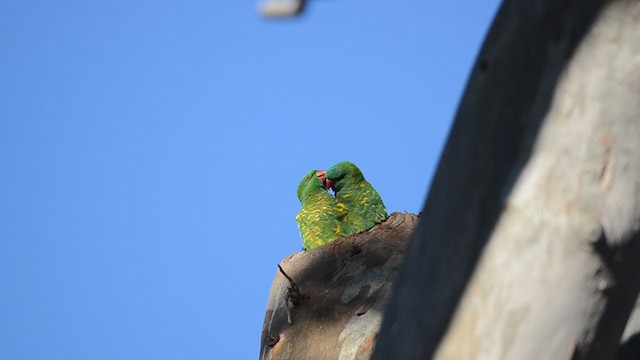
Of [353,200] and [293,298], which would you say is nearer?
[293,298]

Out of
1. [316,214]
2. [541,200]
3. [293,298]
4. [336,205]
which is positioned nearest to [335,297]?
[293,298]

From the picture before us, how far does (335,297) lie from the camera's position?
14.6 ft

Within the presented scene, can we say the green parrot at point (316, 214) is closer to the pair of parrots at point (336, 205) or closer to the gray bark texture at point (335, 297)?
the pair of parrots at point (336, 205)

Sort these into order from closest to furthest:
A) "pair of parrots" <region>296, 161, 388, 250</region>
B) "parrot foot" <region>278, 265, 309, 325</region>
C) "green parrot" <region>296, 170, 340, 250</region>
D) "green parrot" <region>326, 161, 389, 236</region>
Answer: "parrot foot" <region>278, 265, 309, 325</region> < "green parrot" <region>296, 170, 340, 250</region> < "pair of parrots" <region>296, 161, 388, 250</region> < "green parrot" <region>326, 161, 389, 236</region>

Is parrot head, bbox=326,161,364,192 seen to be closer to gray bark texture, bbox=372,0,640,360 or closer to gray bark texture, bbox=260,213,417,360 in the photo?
gray bark texture, bbox=260,213,417,360

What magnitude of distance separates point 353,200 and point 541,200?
218 inches

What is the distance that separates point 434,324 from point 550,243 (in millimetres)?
315

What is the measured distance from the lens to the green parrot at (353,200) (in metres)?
6.87

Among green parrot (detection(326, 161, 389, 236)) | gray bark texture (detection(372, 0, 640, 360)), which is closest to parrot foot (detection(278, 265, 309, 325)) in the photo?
green parrot (detection(326, 161, 389, 236))

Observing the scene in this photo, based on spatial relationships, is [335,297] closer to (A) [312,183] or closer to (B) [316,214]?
(B) [316,214]

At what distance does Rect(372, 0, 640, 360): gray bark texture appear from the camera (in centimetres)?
167

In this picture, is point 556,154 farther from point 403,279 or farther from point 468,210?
point 403,279

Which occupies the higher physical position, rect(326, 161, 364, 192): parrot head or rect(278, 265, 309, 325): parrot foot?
rect(326, 161, 364, 192): parrot head

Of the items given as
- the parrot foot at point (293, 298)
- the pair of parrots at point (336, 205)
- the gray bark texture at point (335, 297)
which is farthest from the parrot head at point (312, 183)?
the parrot foot at point (293, 298)
